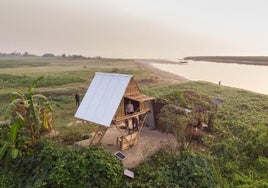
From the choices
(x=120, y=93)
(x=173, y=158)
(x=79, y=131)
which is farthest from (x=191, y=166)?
(x=79, y=131)

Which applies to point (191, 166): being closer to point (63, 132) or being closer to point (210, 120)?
point (210, 120)

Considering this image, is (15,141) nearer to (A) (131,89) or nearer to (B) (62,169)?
(B) (62,169)

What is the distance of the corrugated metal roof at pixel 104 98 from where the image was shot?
12.2 meters

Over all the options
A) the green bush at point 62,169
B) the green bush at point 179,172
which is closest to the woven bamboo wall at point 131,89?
the green bush at point 62,169

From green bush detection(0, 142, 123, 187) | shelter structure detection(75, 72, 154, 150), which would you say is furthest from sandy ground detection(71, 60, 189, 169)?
green bush detection(0, 142, 123, 187)

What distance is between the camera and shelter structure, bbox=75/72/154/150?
12.4m

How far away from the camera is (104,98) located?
12930 mm

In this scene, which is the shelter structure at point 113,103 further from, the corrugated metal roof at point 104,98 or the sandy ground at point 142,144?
the sandy ground at point 142,144

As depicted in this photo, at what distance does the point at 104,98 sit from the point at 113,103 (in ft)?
2.53

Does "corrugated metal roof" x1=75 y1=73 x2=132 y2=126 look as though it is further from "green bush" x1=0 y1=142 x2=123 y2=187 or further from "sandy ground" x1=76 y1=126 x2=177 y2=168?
"sandy ground" x1=76 y1=126 x2=177 y2=168

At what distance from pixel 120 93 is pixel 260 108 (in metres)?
14.1

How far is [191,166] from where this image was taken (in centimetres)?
1088

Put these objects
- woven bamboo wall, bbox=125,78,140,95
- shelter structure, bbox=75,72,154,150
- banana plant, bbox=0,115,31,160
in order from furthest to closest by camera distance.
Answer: woven bamboo wall, bbox=125,78,140,95, shelter structure, bbox=75,72,154,150, banana plant, bbox=0,115,31,160

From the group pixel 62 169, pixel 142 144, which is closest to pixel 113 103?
pixel 142 144
